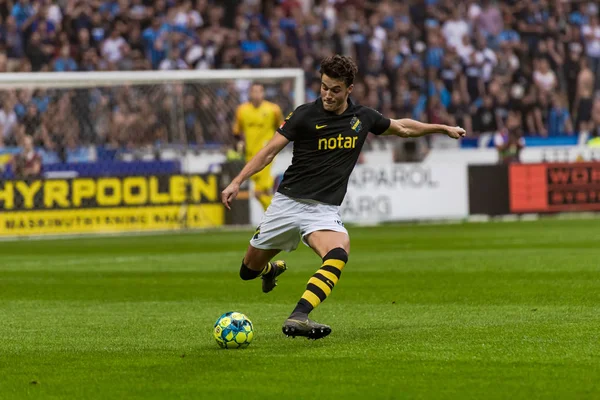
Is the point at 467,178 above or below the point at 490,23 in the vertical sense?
below

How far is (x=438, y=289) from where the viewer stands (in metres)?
12.5

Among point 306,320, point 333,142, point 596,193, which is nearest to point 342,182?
point 333,142

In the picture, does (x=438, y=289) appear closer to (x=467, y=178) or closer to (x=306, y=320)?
(x=306, y=320)

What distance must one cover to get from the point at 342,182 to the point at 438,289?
3.60 m

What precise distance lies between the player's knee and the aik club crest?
3.07 feet

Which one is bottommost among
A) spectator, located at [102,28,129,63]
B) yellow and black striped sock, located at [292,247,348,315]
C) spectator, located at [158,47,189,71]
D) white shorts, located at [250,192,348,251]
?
yellow and black striped sock, located at [292,247,348,315]

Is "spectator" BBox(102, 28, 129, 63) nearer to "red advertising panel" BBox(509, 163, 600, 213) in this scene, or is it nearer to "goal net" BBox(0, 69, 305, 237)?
"goal net" BBox(0, 69, 305, 237)

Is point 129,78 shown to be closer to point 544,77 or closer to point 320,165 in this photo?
point 544,77

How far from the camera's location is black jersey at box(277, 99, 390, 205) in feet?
29.7

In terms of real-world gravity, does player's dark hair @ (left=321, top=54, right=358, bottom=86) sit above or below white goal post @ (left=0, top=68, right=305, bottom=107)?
below

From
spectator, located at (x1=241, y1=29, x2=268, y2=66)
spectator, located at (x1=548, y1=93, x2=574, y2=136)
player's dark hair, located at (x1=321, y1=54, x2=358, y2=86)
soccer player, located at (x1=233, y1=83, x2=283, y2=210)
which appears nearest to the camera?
player's dark hair, located at (x1=321, y1=54, x2=358, y2=86)

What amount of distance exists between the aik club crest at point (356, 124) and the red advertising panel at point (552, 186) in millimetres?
17543

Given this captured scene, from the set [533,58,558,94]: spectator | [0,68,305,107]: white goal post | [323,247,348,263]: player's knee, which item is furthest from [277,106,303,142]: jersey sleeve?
[533,58,558,94]: spectator

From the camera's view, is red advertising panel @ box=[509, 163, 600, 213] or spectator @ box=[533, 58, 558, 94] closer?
red advertising panel @ box=[509, 163, 600, 213]
